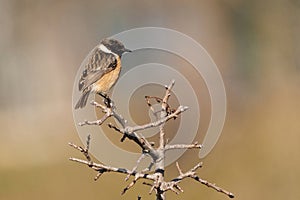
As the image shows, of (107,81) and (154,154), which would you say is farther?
(107,81)

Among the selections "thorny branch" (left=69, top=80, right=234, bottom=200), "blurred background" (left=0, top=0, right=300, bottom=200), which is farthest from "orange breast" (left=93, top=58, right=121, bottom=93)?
"blurred background" (left=0, top=0, right=300, bottom=200)

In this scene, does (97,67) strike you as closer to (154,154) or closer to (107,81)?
(107,81)

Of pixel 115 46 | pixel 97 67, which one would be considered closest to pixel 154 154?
pixel 115 46

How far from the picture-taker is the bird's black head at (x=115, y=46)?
1.50 metres

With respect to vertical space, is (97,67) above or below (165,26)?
below

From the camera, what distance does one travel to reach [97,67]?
1.64 metres

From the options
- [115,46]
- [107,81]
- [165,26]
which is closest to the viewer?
[115,46]

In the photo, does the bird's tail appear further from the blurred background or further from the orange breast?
the blurred background

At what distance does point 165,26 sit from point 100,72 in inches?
241

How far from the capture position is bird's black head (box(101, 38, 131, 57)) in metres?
1.50

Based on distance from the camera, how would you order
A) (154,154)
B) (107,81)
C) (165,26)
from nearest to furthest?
1. (154,154)
2. (107,81)
3. (165,26)
